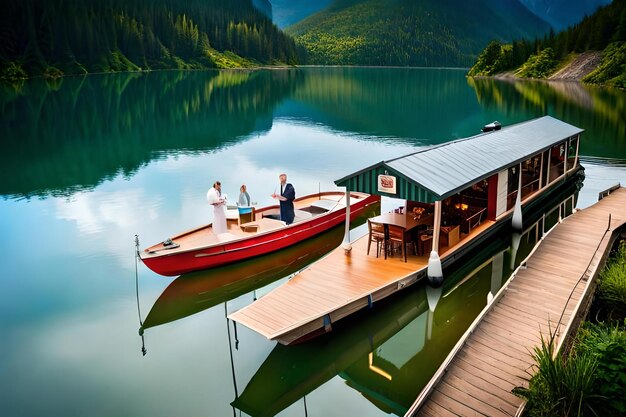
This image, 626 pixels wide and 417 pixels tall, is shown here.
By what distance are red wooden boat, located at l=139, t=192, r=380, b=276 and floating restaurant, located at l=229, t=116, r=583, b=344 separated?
320 centimetres

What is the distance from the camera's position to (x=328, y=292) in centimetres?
1370

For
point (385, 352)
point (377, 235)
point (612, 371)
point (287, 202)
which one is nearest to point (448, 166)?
point (377, 235)

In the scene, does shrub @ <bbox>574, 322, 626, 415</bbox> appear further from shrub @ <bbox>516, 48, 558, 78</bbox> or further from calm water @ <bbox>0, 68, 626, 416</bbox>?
shrub @ <bbox>516, 48, 558, 78</bbox>

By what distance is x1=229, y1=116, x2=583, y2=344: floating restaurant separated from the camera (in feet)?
41.9

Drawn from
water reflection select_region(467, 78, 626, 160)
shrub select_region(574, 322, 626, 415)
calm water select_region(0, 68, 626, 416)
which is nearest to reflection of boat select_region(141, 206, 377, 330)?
calm water select_region(0, 68, 626, 416)

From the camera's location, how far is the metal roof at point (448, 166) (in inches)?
591

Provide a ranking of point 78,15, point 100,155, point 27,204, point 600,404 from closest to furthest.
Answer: point 600,404 → point 27,204 → point 100,155 → point 78,15

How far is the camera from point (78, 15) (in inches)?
4616

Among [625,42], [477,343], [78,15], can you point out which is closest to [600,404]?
[477,343]

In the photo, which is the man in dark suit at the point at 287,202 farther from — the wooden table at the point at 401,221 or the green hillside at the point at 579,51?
the green hillside at the point at 579,51

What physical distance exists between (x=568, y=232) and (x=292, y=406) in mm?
Answer: 12042

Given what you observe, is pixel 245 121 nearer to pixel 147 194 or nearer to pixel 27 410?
pixel 147 194

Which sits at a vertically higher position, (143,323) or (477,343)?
(477,343)

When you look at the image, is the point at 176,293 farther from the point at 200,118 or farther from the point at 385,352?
the point at 200,118
